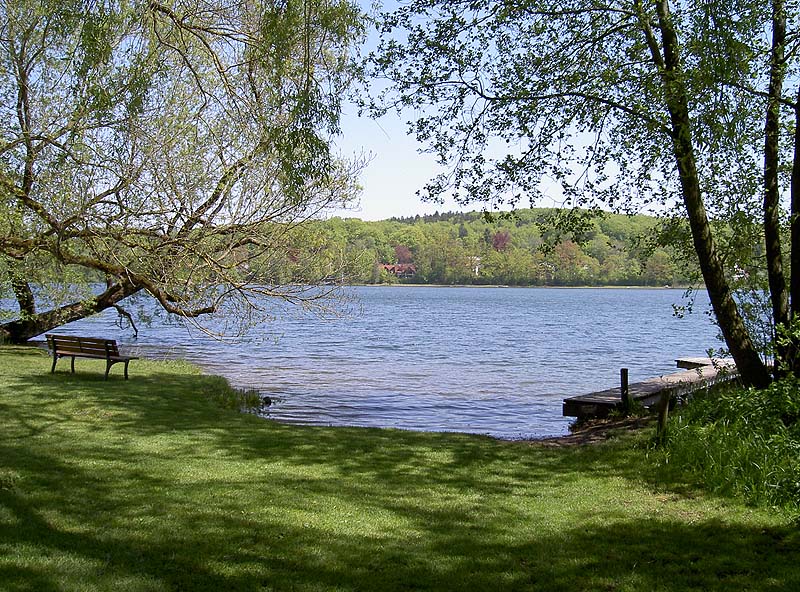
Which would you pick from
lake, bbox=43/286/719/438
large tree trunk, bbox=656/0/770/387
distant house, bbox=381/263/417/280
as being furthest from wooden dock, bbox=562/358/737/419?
distant house, bbox=381/263/417/280

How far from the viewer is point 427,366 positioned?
2672cm

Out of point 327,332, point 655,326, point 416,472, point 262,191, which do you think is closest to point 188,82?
point 262,191

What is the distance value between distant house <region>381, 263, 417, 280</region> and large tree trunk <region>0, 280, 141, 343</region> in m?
64.2

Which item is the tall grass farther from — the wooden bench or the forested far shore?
the forested far shore

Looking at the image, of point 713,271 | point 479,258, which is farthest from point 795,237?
point 479,258

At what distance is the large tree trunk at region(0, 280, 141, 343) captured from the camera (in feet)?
60.5

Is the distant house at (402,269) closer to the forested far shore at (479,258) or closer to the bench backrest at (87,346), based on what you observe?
the forested far shore at (479,258)

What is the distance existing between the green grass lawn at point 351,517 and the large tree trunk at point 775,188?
9.46ft

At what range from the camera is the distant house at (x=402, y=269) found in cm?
9176

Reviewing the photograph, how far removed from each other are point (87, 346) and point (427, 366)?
1351 cm

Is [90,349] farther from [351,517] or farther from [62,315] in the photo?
[351,517]

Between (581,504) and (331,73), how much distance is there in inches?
190

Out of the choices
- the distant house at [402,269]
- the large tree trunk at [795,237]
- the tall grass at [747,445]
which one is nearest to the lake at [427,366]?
the tall grass at [747,445]

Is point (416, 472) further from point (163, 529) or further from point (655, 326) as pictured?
point (655, 326)
